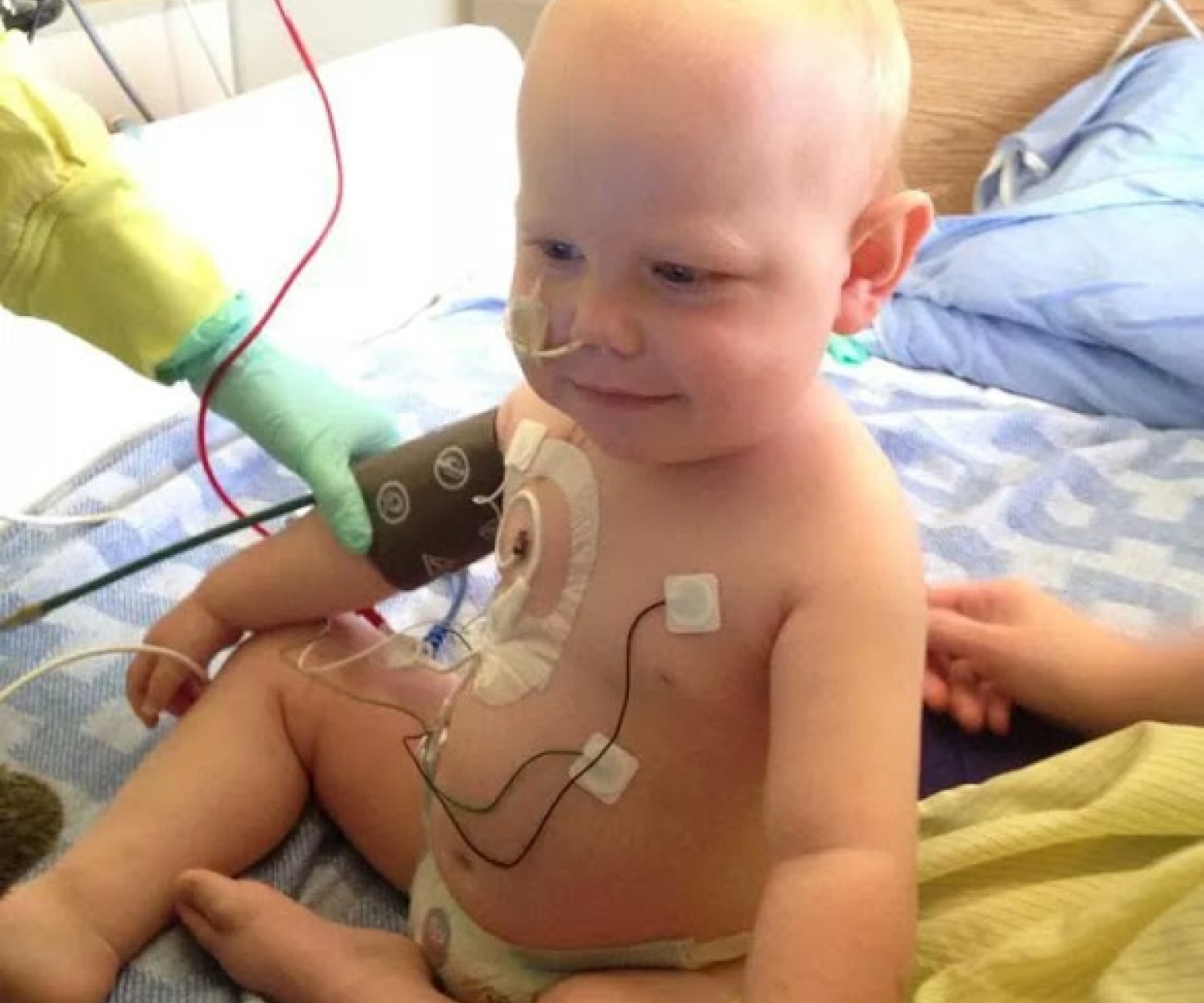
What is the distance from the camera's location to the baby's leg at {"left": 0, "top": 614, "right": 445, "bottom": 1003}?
2.28ft

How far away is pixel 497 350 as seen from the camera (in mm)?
1412

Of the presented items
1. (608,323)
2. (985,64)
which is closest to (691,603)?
(608,323)

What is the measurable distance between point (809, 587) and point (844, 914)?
5.6 inches

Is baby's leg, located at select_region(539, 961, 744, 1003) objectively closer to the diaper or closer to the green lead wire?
the diaper

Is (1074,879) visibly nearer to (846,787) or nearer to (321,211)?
(846,787)

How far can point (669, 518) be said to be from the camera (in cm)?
69

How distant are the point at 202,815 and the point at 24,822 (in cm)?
10

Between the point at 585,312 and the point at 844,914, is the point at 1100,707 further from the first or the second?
the point at 585,312

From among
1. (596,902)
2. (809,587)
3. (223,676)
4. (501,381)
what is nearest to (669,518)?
(809,587)

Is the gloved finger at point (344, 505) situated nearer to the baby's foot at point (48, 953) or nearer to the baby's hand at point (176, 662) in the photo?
the baby's hand at point (176, 662)

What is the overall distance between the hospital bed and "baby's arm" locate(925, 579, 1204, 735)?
0.08 ft

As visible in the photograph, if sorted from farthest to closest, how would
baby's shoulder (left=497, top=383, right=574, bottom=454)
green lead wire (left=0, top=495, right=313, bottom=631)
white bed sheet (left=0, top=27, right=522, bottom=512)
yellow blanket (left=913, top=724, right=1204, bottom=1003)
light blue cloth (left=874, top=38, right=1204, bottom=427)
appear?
light blue cloth (left=874, top=38, right=1204, bottom=427), white bed sheet (left=0, top=27, right=522, bottom=512), green lead wire (left=0, top=495, right=313, bottom=631), baby's shoulder (left=497, top=383, right=574, bottom=454), yellow blanket (left=913, top=724, right=1204, bottom=1003)

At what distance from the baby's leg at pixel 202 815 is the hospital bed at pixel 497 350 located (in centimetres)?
2

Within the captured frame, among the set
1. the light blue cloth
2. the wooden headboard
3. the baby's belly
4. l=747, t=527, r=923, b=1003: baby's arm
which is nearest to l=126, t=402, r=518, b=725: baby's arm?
the baby's belly
